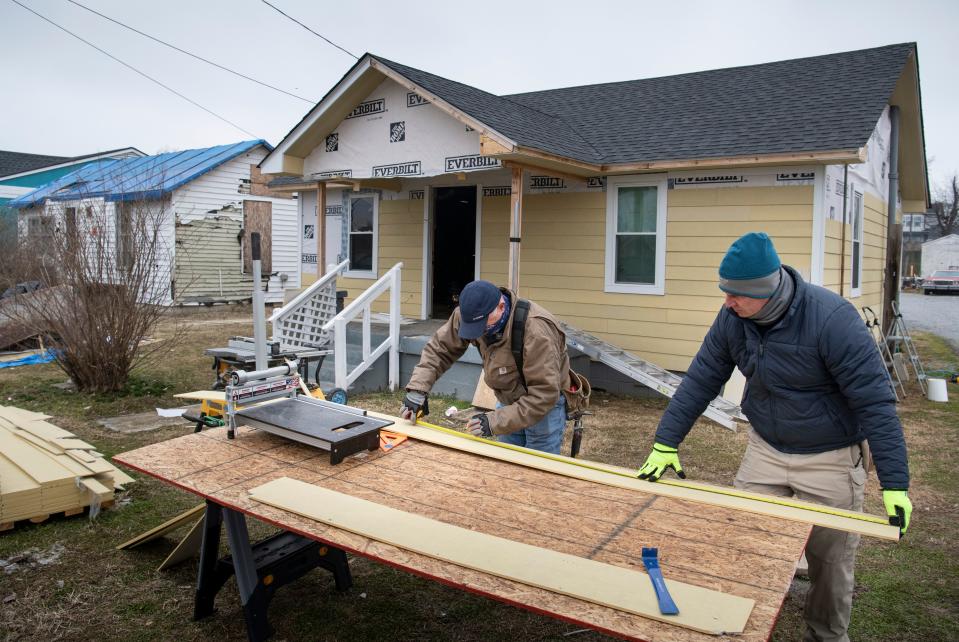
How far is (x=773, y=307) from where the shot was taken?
2791 millimetres

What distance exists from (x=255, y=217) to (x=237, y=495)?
20.2m

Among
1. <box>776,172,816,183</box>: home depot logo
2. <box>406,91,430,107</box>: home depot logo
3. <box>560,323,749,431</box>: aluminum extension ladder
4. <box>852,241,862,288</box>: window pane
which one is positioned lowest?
<box>560,323,749,431</box>: aluminum extension ladder

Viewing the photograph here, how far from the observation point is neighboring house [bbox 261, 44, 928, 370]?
27.8ft

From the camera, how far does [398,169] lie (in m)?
9.41

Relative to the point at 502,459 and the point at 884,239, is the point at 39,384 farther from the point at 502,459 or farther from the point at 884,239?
the point at 884,239

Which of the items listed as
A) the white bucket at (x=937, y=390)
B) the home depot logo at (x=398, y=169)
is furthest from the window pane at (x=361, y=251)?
the white bucket at (x=937, y=390)

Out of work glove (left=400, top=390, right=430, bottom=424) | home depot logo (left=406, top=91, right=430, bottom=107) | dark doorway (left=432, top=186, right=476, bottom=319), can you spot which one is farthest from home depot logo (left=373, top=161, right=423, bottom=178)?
work glove (left=400, top=390, right=430, bottom=424)

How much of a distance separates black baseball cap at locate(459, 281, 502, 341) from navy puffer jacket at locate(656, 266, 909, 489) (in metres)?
1.09

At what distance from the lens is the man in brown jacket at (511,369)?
147 inches

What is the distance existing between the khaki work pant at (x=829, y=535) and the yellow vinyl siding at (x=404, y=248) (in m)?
9.11

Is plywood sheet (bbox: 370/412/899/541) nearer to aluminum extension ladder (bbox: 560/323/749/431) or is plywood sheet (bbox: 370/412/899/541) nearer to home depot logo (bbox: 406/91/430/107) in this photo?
aluminum extension ladder (bbox: 560/323/749/431)

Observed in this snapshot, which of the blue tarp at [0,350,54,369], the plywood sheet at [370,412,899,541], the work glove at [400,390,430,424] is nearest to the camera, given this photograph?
the plywood sheet at [370,412,899,541]

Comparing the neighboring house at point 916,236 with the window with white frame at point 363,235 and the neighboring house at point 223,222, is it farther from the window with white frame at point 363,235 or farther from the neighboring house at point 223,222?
the window with white frame at point 363,235

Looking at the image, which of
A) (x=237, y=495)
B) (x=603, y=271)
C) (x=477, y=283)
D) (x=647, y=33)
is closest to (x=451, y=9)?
(x=647, y=33)
